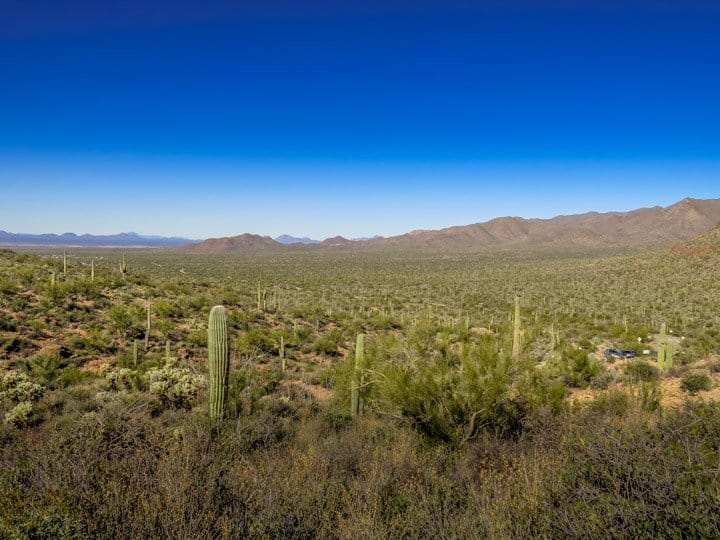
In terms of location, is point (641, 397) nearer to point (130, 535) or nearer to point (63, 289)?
point (130, 535)

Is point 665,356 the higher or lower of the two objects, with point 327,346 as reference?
higher

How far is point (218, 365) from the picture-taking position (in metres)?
9.61

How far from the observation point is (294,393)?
13.3 m

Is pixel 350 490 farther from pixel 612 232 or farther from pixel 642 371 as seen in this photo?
pixel 612 232

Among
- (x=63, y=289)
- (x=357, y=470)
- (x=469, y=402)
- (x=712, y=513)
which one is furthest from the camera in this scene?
(x=63, y=289)

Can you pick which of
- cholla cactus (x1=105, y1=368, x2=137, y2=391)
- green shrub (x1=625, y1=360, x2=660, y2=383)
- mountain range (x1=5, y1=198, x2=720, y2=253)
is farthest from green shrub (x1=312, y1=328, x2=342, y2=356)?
mountain range (x1=5, y1=198, x2=720, y2=253)

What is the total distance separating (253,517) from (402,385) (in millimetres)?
4359

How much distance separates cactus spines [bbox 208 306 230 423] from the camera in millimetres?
9250

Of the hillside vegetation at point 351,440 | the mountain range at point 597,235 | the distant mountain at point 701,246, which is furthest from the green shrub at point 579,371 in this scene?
the mountain range at point 597,235

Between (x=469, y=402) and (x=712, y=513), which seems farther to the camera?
(x=469, y=402)

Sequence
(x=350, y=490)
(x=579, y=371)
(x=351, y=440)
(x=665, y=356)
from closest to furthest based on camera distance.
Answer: (x=350, y=490) < (x=351, y=440) < (x=579, y=371) < (x=665, y=356)

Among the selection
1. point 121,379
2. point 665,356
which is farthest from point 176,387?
point 665,356

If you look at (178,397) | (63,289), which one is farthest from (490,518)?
(63,289)

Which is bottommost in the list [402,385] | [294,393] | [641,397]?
[294,393]
